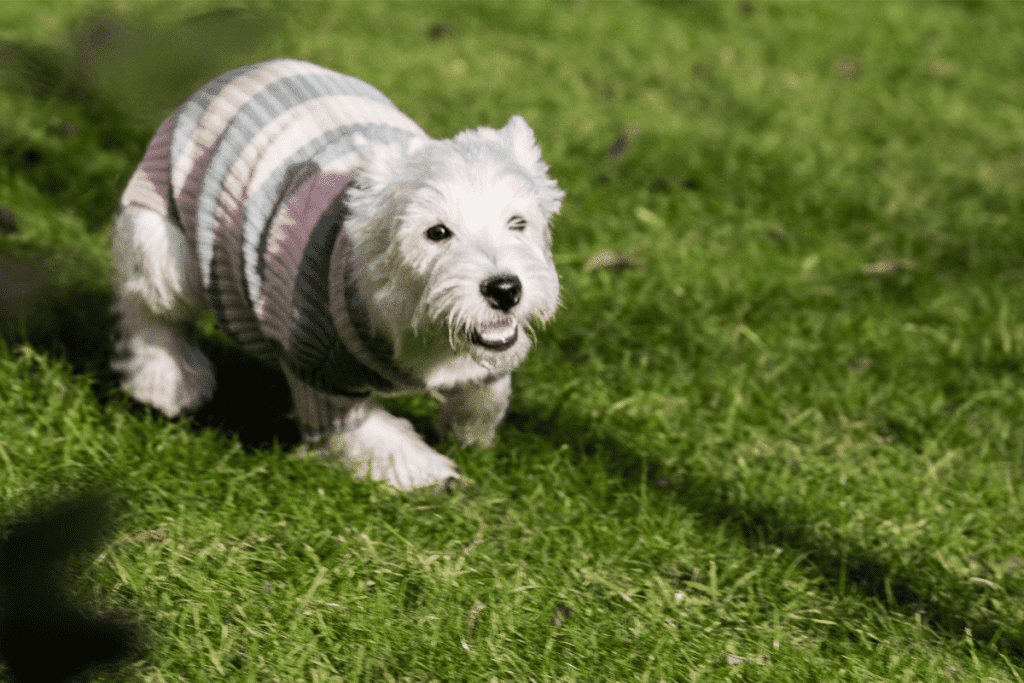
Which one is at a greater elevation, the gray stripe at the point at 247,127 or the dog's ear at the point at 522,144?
the dog's ear at the point at 522,144

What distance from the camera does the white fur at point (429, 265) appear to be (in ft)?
7.93

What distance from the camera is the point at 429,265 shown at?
2.44m

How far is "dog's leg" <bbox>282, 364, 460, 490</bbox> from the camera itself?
302 centimetres

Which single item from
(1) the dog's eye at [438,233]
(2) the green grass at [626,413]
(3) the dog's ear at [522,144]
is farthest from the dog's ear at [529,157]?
(2) the green grass at [626,413]

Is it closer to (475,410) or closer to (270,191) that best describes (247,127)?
(270,191)

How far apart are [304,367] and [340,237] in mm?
422

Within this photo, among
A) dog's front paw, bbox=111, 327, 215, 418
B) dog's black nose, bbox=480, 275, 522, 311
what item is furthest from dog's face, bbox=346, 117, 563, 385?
dog's front paw, bbox=111, 327, 215, 418

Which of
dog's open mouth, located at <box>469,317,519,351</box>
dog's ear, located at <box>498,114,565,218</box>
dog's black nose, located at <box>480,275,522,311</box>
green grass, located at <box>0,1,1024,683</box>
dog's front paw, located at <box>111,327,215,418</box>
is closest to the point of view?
dog's black nose, located at <box>480,275,522,311</box>

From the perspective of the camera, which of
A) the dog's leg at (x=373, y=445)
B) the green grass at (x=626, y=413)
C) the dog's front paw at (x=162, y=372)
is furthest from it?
the dog's front paw at (x=162, y=372)

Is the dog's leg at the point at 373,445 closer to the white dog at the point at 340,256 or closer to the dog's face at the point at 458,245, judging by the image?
the white dog at the point at 340,256

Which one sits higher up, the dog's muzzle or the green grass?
the dog's muzzle

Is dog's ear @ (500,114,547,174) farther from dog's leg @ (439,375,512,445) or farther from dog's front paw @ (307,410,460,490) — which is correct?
dog's front paw @ (307,410,460,490)

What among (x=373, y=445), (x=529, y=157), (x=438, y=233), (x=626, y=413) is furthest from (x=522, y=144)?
(x=626, y=413)

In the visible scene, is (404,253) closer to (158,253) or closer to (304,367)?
(304,367)
